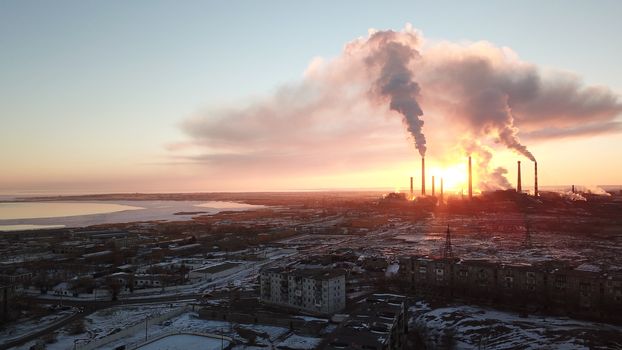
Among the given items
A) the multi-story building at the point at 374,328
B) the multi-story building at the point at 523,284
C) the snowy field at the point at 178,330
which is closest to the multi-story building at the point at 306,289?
the multi-story building at the point at 374,328

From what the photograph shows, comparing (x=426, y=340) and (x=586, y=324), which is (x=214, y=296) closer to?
(x=426, y=340)

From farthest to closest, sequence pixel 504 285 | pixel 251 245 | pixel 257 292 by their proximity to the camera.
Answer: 1. pixel 251 245
2. pixel 257 292
3. pixel 504 285

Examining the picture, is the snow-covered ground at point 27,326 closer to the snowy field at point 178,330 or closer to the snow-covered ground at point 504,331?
the snowy field at point 178,330

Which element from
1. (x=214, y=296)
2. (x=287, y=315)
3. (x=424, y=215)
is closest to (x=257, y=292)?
(x=214, y=296)

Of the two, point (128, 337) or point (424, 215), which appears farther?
point (424, 215)

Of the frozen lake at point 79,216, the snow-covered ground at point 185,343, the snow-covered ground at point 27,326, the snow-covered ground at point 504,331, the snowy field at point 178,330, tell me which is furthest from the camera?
the frozen lake at point 79,216

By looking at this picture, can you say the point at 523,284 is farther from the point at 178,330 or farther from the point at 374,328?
the point at 178,330
